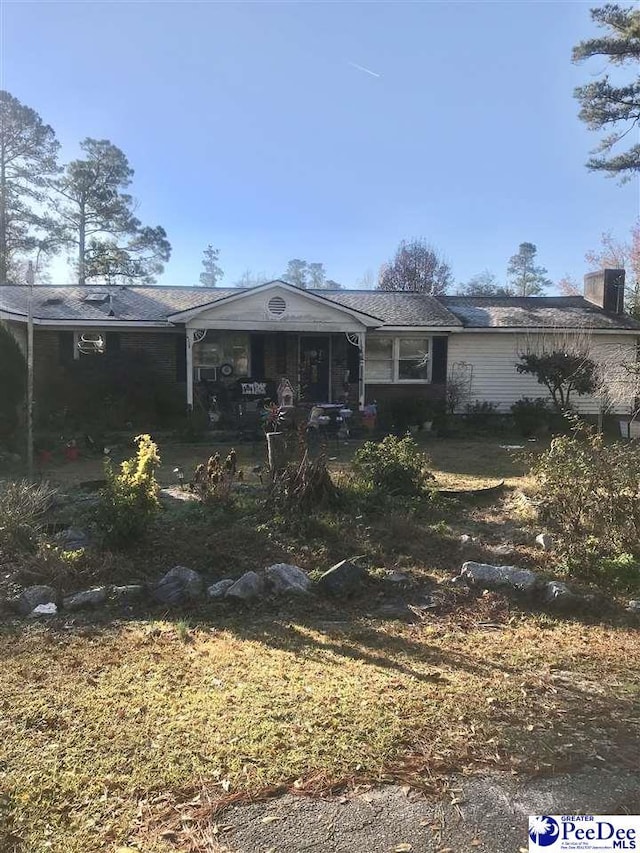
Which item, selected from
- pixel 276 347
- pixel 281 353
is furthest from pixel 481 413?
pixel 276 347

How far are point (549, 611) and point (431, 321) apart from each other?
13526 mm

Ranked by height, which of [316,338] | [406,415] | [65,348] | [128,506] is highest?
[316,338]

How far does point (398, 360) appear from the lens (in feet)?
58.7

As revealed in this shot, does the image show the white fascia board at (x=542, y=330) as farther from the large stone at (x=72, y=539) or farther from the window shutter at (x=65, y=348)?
the large stone at (x=72, y=539)

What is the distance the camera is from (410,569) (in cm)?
547

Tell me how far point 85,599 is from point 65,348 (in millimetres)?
12918

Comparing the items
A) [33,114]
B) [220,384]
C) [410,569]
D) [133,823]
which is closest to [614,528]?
[410,569]

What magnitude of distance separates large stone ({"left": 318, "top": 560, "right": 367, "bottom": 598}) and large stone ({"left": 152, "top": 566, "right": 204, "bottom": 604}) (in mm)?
977

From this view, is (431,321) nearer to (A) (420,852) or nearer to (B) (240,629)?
(B) (240,629)

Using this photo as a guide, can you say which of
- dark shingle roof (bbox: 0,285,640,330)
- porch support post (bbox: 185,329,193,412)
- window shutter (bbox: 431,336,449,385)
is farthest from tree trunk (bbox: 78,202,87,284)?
window shutter (bbox: 431,336,449,385)

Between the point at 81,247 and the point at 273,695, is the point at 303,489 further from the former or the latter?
the point at 81,247

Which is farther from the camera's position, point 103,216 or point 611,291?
point 103,216

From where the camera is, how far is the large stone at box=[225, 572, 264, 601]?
191 inches

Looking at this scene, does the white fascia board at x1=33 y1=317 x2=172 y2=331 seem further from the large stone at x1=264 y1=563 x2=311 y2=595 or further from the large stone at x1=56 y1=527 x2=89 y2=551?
the large stone at x1=264 y1=563 x2=311 y2=595
